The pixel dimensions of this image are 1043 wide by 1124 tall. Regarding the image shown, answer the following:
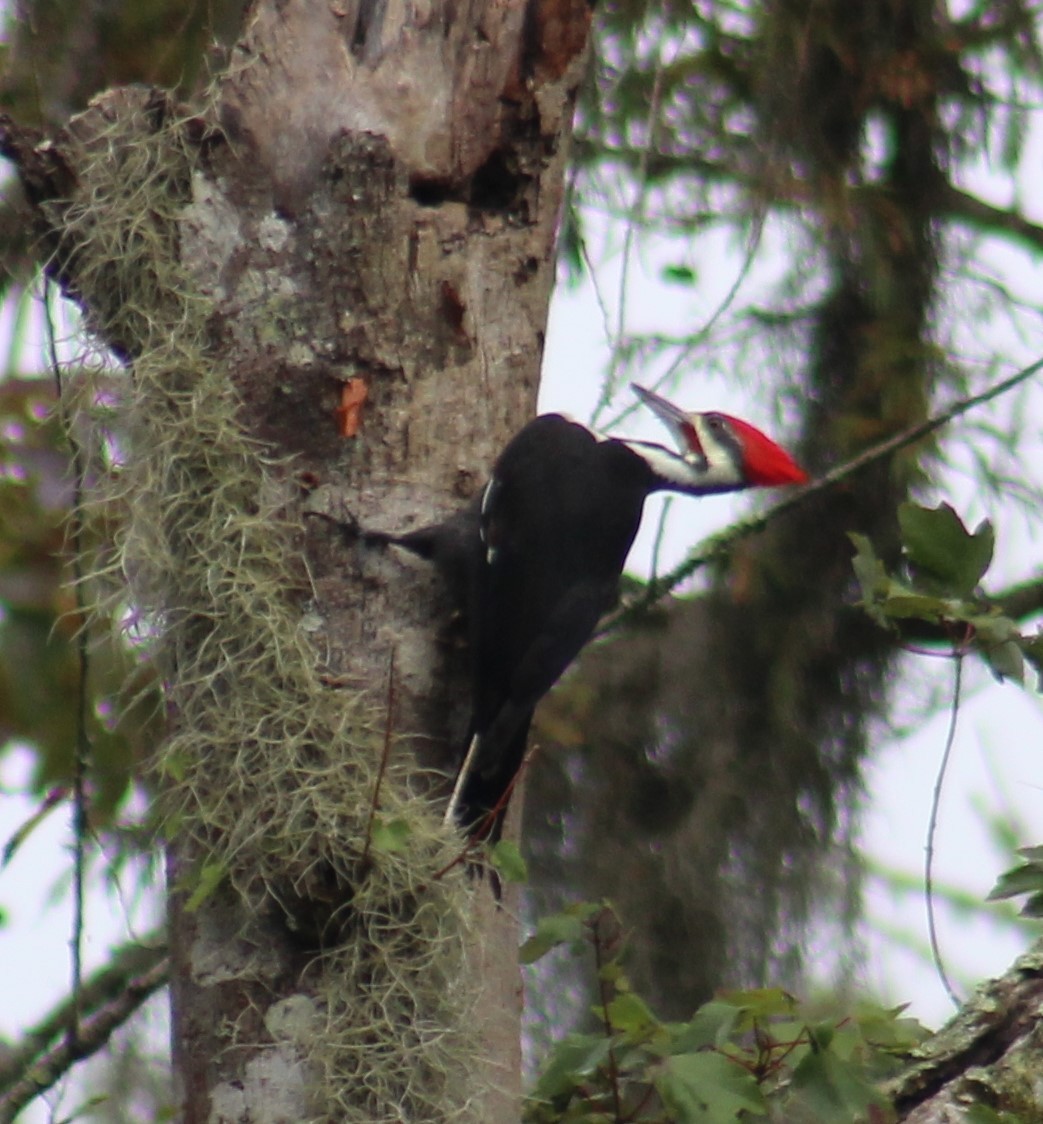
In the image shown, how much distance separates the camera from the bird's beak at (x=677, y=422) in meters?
3.50

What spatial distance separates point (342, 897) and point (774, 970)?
5.87ft

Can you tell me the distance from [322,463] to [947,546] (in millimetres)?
857

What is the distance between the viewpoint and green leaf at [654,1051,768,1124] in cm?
197

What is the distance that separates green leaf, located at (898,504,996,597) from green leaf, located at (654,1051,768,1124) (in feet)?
2.00

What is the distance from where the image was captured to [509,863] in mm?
2117

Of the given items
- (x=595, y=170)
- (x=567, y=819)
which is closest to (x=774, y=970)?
(x=567, y=819)

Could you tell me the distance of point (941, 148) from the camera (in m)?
4.01

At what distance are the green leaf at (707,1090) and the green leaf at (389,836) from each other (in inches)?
15.7

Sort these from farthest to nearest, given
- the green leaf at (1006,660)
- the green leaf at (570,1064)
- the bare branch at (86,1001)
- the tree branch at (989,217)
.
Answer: the tree branch at (989,217), the bare branch at (86,1001), the green leaf at (570,1064), the green leaf at (1006,660)

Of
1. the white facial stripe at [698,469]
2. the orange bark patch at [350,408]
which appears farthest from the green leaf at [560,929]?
the white facial stripe at [698,469]

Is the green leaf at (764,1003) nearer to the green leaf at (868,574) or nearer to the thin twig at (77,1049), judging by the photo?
the green leaf at (868,574)

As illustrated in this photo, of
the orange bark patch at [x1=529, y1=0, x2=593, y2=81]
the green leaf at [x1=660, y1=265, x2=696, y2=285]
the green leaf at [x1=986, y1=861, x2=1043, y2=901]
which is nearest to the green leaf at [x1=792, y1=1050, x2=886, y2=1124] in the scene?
the green leaf at [x1=986, y1=861, x2=1043, y2=901]

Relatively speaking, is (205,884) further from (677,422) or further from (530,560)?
(677,422)

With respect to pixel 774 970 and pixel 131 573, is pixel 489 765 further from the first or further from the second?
pixel 774 970
